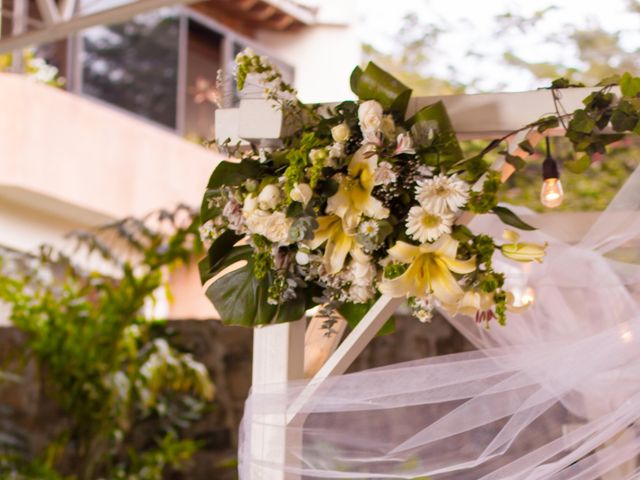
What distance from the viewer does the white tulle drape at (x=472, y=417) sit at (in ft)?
6.05

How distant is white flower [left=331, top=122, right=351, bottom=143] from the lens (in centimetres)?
184

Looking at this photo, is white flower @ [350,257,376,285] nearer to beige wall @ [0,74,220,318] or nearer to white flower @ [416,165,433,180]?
white flower @ [416,165,433,180]

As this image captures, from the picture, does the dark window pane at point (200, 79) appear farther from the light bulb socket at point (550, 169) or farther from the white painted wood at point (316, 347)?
the light bulb socket at point (550, 169)

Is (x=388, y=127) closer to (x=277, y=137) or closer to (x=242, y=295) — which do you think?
(x=277, y=137)

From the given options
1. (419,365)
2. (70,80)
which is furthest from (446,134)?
(70,80)

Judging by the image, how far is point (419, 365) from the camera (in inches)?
77.0

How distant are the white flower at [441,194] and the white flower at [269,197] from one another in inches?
9.3

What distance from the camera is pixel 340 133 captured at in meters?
1.84

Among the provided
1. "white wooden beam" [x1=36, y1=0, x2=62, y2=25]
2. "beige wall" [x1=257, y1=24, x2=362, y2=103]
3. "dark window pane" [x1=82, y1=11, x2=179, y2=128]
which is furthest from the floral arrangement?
"beige wall" [x1=257, y1=24, x2=362, y2=103]

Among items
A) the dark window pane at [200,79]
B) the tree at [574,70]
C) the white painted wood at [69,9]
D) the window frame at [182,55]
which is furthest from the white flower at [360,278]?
the dark window pane at [200,79]

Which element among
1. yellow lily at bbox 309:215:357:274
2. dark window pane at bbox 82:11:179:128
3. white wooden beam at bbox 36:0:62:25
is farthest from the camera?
dark window pane at bbox 82:11:179:128

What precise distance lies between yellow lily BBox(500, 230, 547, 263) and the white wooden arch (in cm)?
10

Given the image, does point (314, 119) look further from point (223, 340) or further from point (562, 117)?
point (223, 340)

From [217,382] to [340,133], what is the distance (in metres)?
3.55
